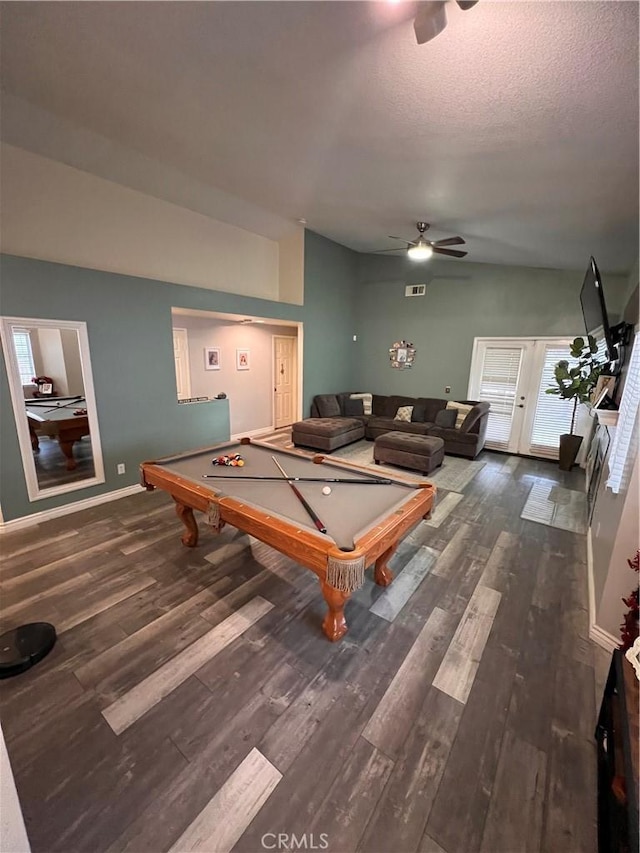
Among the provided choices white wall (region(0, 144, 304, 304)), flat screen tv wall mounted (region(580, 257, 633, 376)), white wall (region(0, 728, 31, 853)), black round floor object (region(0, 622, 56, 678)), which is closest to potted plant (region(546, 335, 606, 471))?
flat screen tv wall mounted (region(580, 257, 633, 376))

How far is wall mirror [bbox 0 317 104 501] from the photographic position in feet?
10.1

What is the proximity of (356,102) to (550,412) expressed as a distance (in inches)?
211

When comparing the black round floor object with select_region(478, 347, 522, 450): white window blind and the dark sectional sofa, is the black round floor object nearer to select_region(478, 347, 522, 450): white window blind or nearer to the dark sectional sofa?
the dark sectional sofa

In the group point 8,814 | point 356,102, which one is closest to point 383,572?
point 8,814

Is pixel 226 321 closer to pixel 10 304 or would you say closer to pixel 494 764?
pixel 10 304

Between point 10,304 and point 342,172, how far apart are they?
3237 millimetres

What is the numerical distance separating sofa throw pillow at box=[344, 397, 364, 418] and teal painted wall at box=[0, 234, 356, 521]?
7.59ft

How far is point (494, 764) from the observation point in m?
1.42

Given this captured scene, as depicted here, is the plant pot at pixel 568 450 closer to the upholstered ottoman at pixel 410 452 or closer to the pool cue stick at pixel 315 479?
the upholstered ottoman at pixel 410 452

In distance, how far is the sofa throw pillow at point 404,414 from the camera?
6449 millimetres

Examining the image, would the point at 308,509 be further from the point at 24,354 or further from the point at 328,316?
the point at 328,316

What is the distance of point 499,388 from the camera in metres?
6.02

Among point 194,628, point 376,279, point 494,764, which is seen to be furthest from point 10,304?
point 376,279

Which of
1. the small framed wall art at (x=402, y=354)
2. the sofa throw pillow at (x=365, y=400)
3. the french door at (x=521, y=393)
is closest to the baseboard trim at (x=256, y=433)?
the sofa throw pillow at (x=365, y=400)
